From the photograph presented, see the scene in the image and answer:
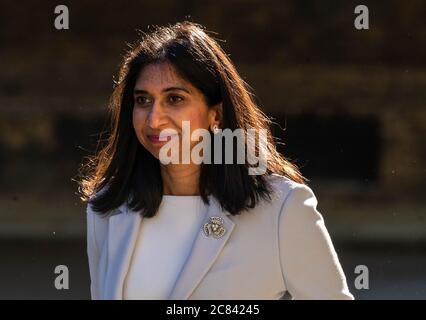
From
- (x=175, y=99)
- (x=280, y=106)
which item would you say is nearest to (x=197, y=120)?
(x=175, y=99)

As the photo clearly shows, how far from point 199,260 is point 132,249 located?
7.5 inches

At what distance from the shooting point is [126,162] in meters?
2.93

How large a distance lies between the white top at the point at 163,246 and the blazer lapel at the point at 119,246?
0.02m

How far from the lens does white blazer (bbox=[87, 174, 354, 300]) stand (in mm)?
2625

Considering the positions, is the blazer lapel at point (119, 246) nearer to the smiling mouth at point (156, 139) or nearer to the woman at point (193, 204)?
the woman at point (193, 204)

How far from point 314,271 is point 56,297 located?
13.9 ft

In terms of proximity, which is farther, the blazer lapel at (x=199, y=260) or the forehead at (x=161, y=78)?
the forehead at (x=161, y=78)

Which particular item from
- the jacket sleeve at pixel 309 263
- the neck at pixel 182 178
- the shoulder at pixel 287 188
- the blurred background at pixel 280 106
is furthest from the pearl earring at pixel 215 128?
the blurred background at pixel 280 106

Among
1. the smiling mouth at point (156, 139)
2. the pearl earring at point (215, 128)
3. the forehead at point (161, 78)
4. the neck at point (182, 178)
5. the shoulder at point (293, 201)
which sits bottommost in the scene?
the shoulder at point (293, 201)

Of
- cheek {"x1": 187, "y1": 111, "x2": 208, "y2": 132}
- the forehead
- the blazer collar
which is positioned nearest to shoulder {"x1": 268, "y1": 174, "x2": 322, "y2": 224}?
the blazer collar

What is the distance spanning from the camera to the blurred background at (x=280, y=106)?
742cm

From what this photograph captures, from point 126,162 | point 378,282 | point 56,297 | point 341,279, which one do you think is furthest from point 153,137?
point 378,282

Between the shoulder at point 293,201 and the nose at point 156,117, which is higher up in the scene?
the nose at point 156,117

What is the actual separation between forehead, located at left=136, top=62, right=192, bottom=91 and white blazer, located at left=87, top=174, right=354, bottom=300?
0.33m
